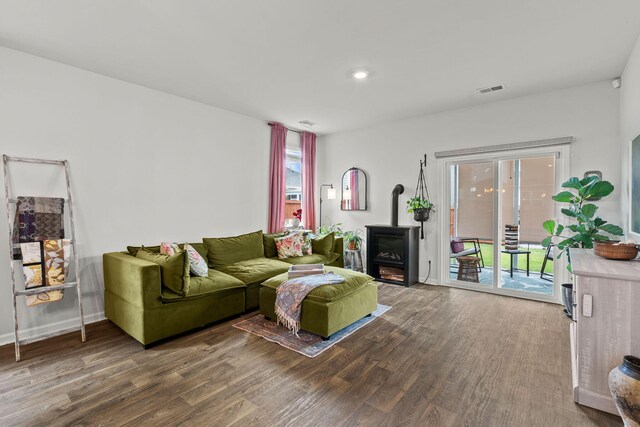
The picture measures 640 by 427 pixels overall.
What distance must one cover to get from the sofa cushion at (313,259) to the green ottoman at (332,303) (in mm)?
991

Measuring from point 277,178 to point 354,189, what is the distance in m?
1.43

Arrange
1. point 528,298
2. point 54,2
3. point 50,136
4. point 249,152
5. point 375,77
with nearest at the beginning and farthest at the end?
point 54,2
point 50,136
point 375,77
point 528,298
point 249,152

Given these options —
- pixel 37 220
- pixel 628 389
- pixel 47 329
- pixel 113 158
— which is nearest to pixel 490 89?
pixel 628 389

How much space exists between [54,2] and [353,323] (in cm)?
359

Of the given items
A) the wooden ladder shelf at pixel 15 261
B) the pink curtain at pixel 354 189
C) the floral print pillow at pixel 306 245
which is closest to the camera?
the wooden ladder shelf at pixel 15 261

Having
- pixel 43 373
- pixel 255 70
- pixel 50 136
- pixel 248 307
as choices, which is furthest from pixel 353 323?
Answer: pixel 50 136

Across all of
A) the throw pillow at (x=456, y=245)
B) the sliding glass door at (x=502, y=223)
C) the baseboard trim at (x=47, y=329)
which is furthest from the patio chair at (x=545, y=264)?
the baseboard trim at (x=47, y=329)

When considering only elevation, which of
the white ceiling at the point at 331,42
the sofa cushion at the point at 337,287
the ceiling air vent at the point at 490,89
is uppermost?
the ceiling air vent at the point at 490,89

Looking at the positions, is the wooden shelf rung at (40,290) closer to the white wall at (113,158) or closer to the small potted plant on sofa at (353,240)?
the white wall at (113,158)

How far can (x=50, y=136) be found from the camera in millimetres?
3062

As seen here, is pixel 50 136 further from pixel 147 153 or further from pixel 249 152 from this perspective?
pixel 249 152

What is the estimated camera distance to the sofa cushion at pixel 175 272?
2.87 meters

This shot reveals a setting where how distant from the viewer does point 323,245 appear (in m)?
4.98

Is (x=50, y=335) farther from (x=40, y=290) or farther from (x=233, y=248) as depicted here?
(x=233, y=248)
